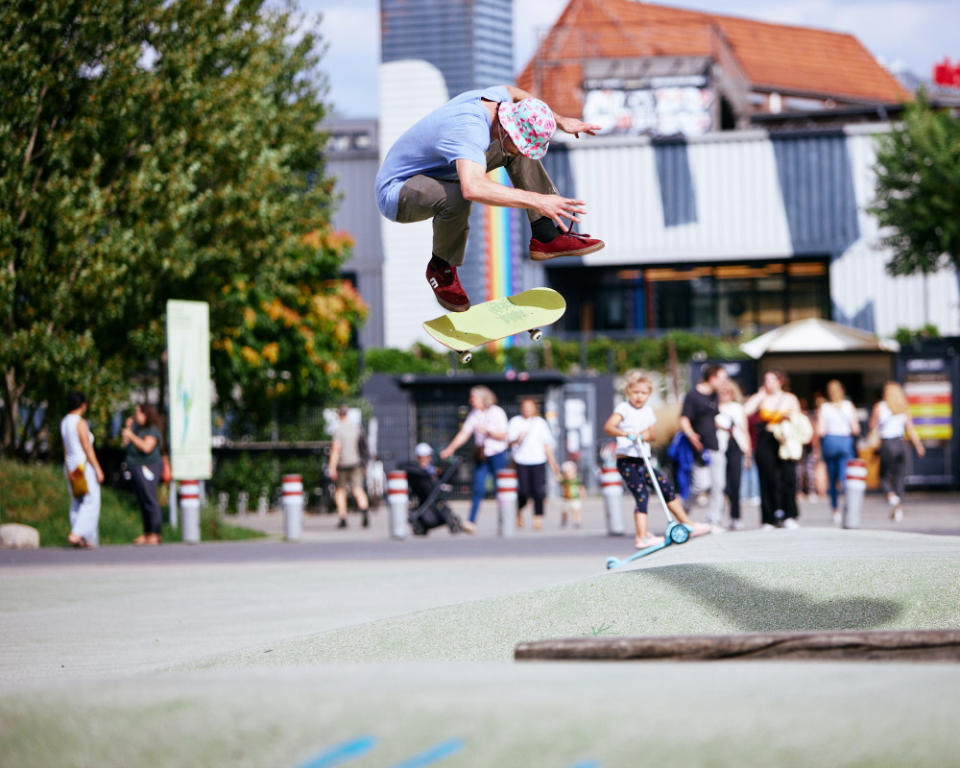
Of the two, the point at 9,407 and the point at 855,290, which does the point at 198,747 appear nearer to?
the point at 9,407

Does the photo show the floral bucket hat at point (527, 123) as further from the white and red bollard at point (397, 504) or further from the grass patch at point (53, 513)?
the grass patch at point (53, 513)

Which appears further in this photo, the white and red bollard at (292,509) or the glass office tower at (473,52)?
the glass office tower at (473,52)

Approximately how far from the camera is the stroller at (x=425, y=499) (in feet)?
54.0

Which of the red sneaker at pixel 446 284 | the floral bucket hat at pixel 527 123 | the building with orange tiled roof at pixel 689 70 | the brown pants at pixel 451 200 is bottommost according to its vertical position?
the red sneaker at pixel 446 284

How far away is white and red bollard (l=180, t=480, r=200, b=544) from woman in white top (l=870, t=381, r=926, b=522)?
9.73m

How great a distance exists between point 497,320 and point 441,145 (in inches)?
45.0

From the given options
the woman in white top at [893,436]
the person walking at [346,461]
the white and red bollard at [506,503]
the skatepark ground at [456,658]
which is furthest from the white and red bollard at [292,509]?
the woman in white top at [893,436]

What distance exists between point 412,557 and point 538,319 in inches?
293

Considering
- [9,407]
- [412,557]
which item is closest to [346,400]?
[9,407]

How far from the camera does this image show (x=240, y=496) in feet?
78.9

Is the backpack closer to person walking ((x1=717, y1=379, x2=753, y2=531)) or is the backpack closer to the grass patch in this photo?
the grass patch

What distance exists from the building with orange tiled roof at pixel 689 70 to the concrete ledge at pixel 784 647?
35.0 metres

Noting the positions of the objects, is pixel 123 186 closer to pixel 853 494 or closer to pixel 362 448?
pixel 362 448

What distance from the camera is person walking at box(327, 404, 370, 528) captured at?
61.1 ft
